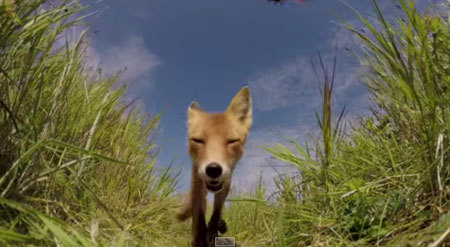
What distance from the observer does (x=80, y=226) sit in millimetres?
2615

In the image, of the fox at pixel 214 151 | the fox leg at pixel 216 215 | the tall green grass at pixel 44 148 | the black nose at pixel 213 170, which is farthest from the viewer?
the fox leg at pixel 216 215

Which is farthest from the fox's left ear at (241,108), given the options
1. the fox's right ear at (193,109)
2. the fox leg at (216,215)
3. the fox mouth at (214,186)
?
the fox mouth at (214,186)

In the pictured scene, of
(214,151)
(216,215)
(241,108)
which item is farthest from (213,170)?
(241,108)

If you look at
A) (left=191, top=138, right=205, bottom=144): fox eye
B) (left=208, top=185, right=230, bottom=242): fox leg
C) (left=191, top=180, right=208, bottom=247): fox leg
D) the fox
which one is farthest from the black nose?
(left=208, top=185, right=230, bottom=242): fox leg

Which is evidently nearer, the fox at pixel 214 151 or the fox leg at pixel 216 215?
the fox at pixel 214 151

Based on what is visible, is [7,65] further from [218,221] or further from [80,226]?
[218,221]

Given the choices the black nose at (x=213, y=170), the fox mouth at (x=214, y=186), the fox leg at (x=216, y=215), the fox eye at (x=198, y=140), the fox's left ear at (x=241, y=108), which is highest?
the fox's left ear at (x=241, y=108)

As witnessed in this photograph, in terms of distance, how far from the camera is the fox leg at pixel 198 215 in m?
4.14

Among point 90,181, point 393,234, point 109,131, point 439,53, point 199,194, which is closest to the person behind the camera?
point 393,234

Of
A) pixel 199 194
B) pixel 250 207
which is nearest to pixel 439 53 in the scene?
pixel 199 194

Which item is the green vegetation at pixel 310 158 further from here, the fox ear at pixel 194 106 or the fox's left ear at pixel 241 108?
the fox ear at pixel 194 106

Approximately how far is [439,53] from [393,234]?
1479mm

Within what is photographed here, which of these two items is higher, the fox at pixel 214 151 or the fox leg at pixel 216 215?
the fox at pixel 214 151

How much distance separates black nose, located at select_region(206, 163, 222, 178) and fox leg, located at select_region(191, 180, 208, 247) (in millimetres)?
622
